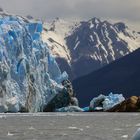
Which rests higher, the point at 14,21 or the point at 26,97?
the point at 14,21

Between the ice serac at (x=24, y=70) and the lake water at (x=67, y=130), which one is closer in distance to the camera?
the lake water at (x=67, y=130)

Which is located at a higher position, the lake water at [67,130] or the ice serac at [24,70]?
the ice serac at [24,70]

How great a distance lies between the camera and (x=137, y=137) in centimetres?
2603

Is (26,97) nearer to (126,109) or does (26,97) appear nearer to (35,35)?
(35,35)

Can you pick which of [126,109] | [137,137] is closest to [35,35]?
[126,109]

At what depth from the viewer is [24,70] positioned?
5684 inches

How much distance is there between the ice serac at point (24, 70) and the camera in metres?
138

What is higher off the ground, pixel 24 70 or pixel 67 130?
pixel 24 70

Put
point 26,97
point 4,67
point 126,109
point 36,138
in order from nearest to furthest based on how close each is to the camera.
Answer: point 36,138 → point 4,67 → point 26,97 → point 126,109

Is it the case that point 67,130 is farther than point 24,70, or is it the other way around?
point 24,70

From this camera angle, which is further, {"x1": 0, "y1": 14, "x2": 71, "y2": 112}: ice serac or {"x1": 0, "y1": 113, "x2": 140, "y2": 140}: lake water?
{"x1": 0, "y1": 14, "x2": 71, "y2": 112}: ice serac

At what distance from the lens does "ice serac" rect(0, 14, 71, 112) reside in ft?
452

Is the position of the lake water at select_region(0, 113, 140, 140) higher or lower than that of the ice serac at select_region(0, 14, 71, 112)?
lower

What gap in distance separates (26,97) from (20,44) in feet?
49.3
